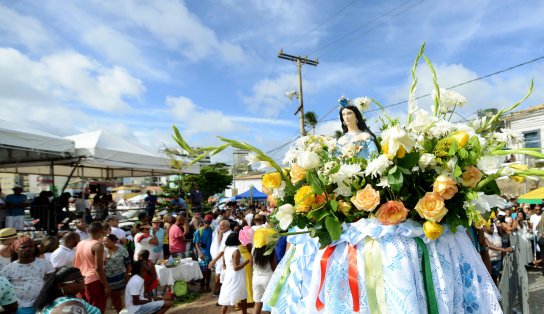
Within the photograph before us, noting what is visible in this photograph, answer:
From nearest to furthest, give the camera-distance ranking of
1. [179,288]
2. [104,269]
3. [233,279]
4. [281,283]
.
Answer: [281,283] < [104,269] < [233,279] < [179,288]

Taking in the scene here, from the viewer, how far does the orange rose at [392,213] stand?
5.15 feet

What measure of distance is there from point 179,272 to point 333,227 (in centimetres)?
701

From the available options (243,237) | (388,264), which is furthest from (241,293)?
(388,264)

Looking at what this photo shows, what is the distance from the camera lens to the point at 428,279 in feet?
5.18

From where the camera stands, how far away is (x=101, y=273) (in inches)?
208

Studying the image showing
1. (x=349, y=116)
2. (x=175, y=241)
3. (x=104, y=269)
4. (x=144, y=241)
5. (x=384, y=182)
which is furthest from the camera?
(x=175, y=241)

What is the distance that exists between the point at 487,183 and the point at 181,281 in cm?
741

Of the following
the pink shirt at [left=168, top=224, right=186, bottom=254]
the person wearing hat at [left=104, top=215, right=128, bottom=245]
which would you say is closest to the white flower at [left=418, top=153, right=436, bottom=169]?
the person wearing hat at [left=104, top=215, right=128, bottom=245]

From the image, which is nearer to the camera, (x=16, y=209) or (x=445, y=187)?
(x=445, y=187)

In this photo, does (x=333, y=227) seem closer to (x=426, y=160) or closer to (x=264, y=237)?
(x=264, y=237)

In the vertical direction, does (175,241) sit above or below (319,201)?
below

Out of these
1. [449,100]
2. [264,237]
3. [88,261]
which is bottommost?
[88,261]

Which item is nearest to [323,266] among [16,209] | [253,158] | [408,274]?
[408,274]

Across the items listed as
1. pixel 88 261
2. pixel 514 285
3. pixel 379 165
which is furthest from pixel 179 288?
pixel 379 165
